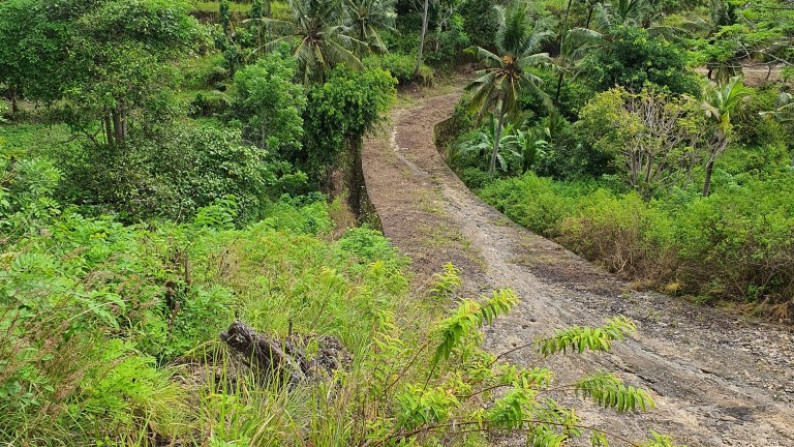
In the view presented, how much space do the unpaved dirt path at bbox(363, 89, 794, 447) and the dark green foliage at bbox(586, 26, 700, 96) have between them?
27.2 ft

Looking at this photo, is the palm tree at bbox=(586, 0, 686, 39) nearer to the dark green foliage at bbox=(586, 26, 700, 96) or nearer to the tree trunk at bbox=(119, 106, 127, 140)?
the dark green foliage at bbox=(586, 26, 700, 96)

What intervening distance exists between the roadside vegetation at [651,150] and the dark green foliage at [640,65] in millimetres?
48

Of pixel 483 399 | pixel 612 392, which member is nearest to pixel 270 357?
pixel 483 399

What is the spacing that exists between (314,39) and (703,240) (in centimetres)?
1473

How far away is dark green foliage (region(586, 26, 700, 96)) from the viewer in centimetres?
2067

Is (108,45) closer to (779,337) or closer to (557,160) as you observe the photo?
(779,337)

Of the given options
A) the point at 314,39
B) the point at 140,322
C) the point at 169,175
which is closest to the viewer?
the point at 140,322

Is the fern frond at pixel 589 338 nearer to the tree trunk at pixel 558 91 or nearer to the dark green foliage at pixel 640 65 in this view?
the dark green foliage at pixel 640 65

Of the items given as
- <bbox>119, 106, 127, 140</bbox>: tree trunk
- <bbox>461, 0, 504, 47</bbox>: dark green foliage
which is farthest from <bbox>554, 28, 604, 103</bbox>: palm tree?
<bbox>119, 106, 127, 140</bbox>: tree trunk

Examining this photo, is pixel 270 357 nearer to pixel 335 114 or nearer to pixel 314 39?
pixel 335 114

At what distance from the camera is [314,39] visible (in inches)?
790

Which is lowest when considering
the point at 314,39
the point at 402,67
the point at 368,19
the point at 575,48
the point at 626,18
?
the point at 402,67

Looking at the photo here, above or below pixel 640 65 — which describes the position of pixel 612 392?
below

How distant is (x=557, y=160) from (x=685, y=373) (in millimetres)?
14546
